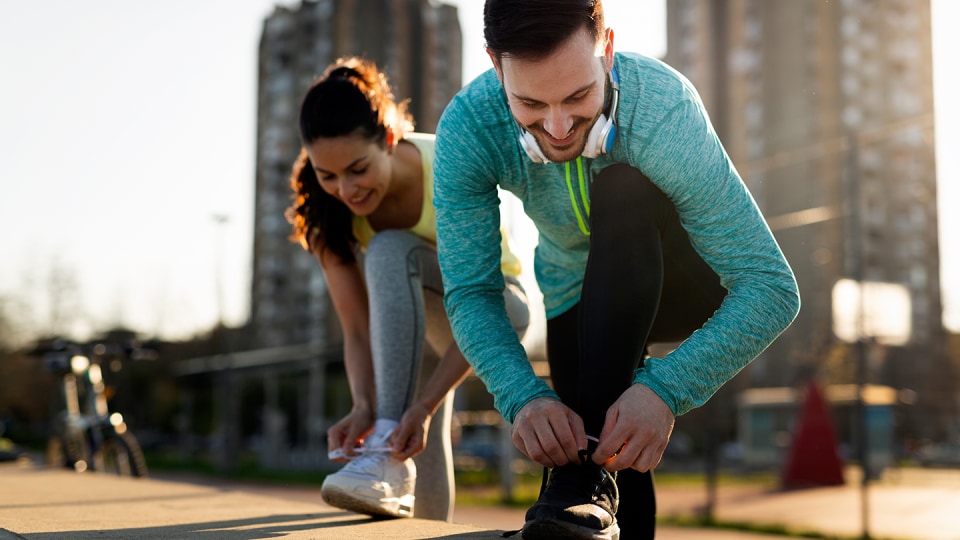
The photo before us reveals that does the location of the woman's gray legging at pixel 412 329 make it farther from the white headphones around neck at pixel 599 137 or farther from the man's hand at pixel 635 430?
the man's hand at pixel 635 430

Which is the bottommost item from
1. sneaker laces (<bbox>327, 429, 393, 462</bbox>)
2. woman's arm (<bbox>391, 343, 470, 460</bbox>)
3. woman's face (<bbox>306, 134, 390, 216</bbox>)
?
sneaker laces (<bbox>327, 429, 393, 462</bbox>)

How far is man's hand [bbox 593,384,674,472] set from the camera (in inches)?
57.1

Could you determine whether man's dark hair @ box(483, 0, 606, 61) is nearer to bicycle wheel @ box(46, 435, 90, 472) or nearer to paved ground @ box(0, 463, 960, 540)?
paved ground @ box(0, 463, 960, 540)

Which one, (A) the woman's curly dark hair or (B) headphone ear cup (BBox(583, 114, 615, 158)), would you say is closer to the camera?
(B) headphone ear cup (BBox(583, 114, 615, 158))

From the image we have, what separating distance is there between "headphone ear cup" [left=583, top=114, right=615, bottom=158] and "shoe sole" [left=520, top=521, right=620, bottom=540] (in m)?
0.61

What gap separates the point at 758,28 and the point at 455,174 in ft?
141

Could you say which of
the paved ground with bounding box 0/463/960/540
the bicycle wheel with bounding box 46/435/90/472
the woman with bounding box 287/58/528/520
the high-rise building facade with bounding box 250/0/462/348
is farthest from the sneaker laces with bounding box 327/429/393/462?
the high-rise building facade with bounding box 250/0/462/348

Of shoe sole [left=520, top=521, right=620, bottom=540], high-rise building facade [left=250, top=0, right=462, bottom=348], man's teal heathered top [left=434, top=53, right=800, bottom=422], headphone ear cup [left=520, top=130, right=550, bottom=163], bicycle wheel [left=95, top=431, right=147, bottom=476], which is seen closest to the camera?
shoe sole [left=520, top=521, right=620, bottom=540]

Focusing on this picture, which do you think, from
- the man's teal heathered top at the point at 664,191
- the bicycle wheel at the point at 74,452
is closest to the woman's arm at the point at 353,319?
the man's teal heathered top at the point at 664,191

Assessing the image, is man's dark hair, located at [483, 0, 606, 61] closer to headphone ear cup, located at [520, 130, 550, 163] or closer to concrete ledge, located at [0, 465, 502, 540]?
headphone ear cup, located at [520, 130, 550, 163]

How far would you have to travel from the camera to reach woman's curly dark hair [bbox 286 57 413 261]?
2344 millimetres

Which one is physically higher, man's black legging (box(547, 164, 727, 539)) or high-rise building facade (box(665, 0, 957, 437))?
high-rise building facade (box(665, 0, 957, 437))

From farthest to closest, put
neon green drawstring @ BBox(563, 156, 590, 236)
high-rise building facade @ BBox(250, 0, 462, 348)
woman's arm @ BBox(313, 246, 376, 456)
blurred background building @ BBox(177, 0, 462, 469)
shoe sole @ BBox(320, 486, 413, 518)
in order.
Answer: high-rise building facade @ BBox(250, 0, 462, 348), blurred background building @ BBox(177, 0, 462, 469), woman's arm @ BBox(313, 246, 376, 456), shoe sole @ BBox(320, 486, 413, 518), neon green drawstring @ BBox(563, 156, 590, 236)

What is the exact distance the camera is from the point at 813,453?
13.2 metres
